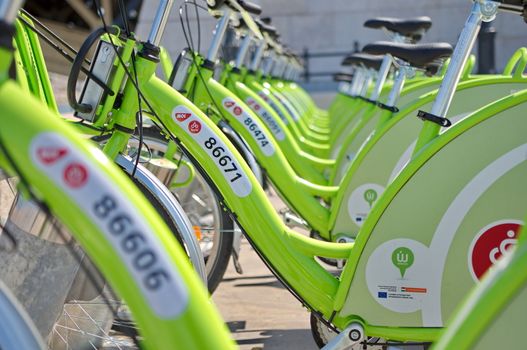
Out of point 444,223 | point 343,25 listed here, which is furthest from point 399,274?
point 343,25

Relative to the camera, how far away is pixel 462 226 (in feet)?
8.52

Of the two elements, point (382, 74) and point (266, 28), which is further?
point (266, 28)

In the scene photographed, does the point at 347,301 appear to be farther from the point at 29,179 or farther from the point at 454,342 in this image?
the point at 29,179

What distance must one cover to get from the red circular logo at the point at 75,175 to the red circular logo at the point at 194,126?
1238mm

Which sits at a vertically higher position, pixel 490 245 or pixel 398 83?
pixel 398 83

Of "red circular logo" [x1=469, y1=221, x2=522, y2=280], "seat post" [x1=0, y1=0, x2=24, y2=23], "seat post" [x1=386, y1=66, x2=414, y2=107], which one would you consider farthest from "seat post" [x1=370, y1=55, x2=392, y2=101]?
"seat post" [x1=0, y1=0, x2=24, y2=23]

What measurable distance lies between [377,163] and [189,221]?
52.3 inches

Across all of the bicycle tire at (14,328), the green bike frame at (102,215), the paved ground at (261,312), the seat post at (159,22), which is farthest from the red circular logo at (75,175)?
the paved ground at (261,312)

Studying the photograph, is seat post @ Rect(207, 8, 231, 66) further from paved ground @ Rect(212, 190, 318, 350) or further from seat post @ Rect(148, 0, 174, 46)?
seat post @ Rect(148, 0, 174, 46)

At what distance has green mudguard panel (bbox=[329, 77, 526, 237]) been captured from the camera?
391cm

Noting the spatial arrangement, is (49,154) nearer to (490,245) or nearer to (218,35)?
(490,245)

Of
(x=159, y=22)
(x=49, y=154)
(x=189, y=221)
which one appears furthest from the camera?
(x=189, y=221)

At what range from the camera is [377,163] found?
13.1ft

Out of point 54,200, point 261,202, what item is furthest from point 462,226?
point 54,200
